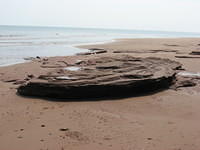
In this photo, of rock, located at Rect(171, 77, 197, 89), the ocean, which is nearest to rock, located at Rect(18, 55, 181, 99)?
rock, located at Rect(171, 77, 197, 89)

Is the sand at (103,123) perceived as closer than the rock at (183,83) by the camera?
Yes

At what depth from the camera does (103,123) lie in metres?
4.79

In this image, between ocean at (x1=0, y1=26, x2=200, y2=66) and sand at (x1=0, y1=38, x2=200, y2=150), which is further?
ocean at (x1=0, y1=26, x2=200, y2=66)

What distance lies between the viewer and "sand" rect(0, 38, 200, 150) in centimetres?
395

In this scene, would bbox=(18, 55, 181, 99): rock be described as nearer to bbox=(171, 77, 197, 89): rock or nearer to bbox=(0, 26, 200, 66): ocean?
bbox=(171, 77, 197, 89): rock

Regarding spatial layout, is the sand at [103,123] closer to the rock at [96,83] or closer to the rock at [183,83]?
the rock at [96,83]

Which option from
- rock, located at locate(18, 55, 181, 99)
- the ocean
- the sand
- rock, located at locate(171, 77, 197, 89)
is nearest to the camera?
the sand

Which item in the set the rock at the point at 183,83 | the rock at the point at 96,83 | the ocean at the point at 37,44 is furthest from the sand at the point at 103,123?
the ocean at the point at 37,44

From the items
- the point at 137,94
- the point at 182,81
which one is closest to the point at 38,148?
the point at 137,94

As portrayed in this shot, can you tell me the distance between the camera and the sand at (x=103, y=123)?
395 centimetres

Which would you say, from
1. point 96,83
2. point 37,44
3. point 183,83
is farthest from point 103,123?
point 37,44

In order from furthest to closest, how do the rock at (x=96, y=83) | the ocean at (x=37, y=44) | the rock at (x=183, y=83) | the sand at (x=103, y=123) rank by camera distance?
the ocean at (x=37, y=44) < the rock at (x=183, y=83) < the rock at (x=96, y=83) < the sand at (x=103, y=123)

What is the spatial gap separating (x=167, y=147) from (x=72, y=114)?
207cm

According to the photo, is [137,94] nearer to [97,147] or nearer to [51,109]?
[51,109]
